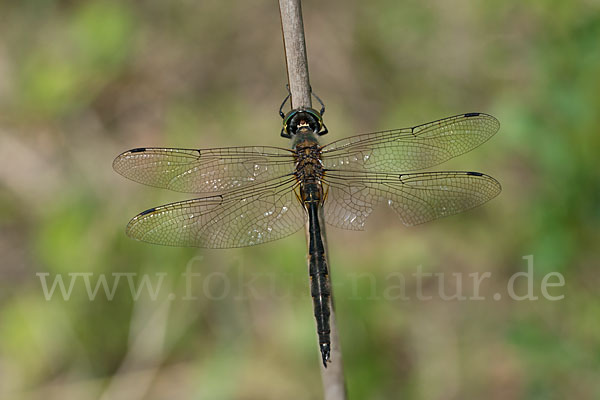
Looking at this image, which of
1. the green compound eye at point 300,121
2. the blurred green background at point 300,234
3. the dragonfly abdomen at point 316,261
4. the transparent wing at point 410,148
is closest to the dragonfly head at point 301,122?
the green compound eye at point 300,121

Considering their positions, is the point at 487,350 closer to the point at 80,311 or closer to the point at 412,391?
the point at 412,391

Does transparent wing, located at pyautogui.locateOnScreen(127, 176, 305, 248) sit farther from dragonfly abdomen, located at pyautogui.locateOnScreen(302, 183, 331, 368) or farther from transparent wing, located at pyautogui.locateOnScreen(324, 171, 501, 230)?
transparent wing, located at pyautogui.locateOnScreen(324, 171, 501, 230)

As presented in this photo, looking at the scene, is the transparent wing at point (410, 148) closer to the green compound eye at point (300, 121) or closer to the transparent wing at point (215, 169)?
the green compound eye at point (300, 121)

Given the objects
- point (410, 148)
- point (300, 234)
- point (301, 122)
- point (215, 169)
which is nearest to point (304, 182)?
point (301, 122)

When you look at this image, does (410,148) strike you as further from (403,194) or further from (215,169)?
(215,169)

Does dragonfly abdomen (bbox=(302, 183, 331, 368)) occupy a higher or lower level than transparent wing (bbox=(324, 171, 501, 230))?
lower

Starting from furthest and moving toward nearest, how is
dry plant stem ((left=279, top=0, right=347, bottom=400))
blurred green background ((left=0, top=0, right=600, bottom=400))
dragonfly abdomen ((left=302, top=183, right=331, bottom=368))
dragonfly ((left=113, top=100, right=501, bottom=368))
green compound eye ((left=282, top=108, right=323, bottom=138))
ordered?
blurred green background ((left=0, top=0, right=600, bottom=400)), dragonfly ((left=113, top=100, right=501, bottom=368)), green compound eye ((left=282, top=108, right=323, bottom=138)), dragonfly abdomen ((left=302, top=183, right=331, bottom=368)), dry plant stem ((left=279, top=0, right=347, bottom=400))

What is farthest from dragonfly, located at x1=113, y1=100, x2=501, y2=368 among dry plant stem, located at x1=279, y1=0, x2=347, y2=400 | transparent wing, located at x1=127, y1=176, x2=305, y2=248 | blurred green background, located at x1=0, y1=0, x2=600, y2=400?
blurred green background, located at x1=0, y1=0, x2=600, y2=400
